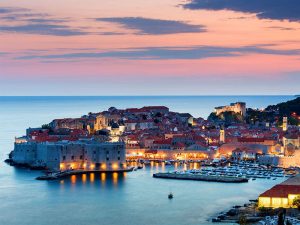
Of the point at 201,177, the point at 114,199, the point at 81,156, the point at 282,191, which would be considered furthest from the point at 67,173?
the point at 282,191

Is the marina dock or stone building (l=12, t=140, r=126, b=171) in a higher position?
stone building (l=12, t=140, r=126, b=171)

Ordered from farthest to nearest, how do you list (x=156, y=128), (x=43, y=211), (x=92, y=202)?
(x=156, y=128)
(x=92, y=202)
(x=43, y=211)

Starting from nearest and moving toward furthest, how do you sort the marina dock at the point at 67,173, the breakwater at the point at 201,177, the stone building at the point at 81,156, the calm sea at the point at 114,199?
the calm sea at the point at 114,199 < the breakwater at the point at 201,177 < the marina dock at the point at 67,173 < the stone building at the point at 81,156

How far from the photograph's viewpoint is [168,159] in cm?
2839

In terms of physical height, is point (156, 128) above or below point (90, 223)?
above

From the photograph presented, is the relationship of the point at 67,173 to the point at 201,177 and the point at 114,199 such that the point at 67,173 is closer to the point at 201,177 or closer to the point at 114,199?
the point at 201,177

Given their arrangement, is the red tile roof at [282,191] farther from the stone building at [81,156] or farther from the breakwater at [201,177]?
the stone building at [81,156]

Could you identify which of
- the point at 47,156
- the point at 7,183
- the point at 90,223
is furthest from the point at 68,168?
the point at 90,223

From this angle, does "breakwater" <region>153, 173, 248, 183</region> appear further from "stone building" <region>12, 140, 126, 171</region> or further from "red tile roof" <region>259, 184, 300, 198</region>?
"red tile roof" <region>259, 184, 300, 198</region>

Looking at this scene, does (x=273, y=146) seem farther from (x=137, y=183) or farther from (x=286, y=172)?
(x=137, y=183)

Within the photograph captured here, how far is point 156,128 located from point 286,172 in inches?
577

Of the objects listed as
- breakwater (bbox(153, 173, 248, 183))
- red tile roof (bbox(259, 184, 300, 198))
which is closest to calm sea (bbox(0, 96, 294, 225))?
breakwater (bbox(153, 173, 248, 183))

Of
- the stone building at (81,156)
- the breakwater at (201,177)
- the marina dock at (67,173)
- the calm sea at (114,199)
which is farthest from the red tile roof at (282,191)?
the stone building at (81,156)

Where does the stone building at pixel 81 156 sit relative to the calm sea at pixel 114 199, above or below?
above
